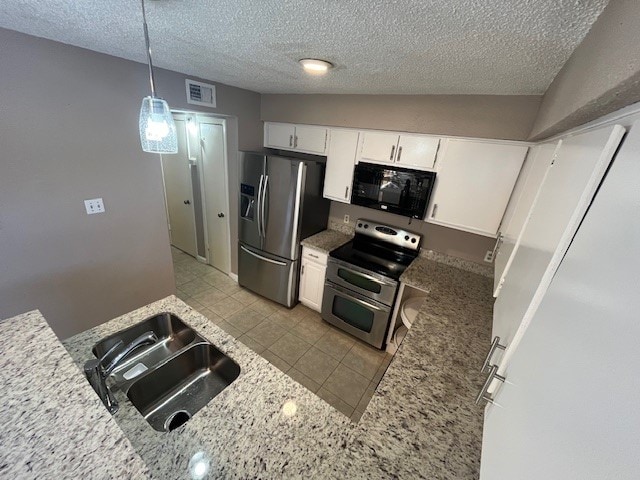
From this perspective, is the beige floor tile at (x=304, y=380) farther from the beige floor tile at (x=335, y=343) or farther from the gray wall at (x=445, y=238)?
the gray wall at (x=445, y=238)

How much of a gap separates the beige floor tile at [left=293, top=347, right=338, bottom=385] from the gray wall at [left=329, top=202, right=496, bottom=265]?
1516 millimetres

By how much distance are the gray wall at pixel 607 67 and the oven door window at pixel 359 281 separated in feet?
5.64

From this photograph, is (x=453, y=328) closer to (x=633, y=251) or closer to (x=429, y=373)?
(x=429, y=373)

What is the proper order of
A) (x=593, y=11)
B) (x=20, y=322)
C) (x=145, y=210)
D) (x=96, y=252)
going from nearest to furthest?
(x=593, y=11)
(x=20, y=322)
(x=96, y=252)
(x=145, y=210)

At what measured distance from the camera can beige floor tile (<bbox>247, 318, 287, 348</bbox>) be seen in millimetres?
2615

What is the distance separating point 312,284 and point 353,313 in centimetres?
59

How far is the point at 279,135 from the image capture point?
3.02 m

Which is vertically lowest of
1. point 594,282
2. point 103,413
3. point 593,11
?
point 103,413

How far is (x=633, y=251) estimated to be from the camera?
0.32 m

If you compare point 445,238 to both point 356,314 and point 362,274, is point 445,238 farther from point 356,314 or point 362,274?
point 356,314

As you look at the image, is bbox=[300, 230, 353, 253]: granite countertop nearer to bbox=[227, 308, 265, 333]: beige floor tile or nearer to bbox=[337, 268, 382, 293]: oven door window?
bbox=[337, 268, 382, 293]: oven door window

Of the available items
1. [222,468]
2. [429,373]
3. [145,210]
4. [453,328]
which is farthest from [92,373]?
[453,328]

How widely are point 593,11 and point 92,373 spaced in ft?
6.88

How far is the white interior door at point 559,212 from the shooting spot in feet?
1.63
